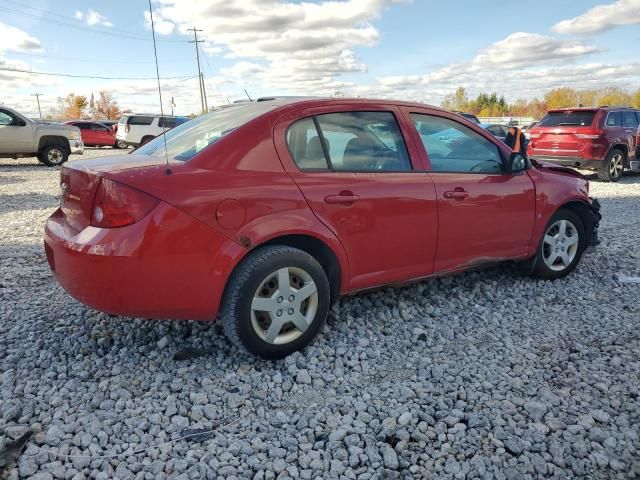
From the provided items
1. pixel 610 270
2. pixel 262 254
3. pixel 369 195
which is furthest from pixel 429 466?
pixel 610 270

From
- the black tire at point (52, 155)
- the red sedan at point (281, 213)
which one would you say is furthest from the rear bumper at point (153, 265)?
the black tire at point (52, 155)

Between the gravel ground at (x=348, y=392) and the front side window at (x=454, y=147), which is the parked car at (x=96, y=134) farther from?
the front side window at (x=454, y=147)

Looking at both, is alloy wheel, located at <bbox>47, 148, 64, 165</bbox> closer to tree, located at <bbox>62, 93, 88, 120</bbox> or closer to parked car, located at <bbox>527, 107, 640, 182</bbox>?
parked car, located at <bbox>527, 107, 640, 182</bbox>

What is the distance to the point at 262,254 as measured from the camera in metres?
2.91

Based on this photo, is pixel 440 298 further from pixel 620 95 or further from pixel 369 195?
pixel 620 95

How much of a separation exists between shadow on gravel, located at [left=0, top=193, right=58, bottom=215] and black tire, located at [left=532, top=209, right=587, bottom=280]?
24.9ft

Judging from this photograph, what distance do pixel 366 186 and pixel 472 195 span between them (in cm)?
99

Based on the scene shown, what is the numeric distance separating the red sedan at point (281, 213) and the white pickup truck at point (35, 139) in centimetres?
1329

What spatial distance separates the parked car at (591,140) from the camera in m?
11.5

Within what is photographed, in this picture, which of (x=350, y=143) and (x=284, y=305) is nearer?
(x=284, y=305)

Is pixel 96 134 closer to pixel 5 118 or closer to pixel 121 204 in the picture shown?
pixel 5 118

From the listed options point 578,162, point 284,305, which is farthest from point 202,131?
point 578,162

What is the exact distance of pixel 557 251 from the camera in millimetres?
4602

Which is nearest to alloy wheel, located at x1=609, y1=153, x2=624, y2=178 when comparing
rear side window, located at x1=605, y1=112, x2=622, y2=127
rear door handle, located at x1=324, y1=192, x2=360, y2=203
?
rear side window, located at x1=605, y1=112, x2=622, y2=127
